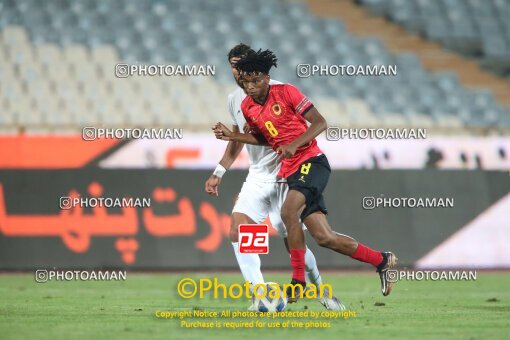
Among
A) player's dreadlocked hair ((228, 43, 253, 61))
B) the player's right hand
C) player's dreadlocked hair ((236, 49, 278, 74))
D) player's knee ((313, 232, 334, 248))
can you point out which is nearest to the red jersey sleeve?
player's dreadlocked hair ((236, 49, 278, 74))

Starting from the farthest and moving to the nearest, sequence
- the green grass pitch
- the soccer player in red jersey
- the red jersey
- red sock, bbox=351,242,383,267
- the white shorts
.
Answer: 1. the white shorts
2. red sock, bbox=351,242,383,267
3. the red jersey
4. the soccer player in red jersey
5. the green grass pitch

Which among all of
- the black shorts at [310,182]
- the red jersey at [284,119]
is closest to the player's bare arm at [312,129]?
the red jersey at [284,119]

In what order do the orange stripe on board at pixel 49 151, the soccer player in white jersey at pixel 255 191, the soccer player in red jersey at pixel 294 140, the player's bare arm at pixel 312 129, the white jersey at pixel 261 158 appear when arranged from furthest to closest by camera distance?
the orange stripe on board at pixel 49 151
the white jersey at pixel 261 158
the soccer player in white jersey at pixel 255 191
the soccer player in red jersey at pixel 294 140
the player's bare arm at pixel 312 129

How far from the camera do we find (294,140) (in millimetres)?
8617

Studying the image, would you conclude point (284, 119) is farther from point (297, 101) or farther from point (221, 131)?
point (221, 131)

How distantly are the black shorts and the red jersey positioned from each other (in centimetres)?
6

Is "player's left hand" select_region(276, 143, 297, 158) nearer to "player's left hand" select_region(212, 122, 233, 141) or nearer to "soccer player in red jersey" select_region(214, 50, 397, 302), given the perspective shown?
"soccer player in red jersey" select_region(214, 50, 397, 302)

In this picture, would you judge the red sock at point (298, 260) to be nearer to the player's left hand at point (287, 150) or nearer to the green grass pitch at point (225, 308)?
the green grass pitch at point (225, 308)

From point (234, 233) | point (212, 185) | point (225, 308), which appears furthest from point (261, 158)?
point (225, 308)

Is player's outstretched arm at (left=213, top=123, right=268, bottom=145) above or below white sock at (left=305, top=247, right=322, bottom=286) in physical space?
above

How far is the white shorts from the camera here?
9406 millimetres

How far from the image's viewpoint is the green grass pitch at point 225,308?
7523mm

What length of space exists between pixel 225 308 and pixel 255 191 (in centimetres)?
113

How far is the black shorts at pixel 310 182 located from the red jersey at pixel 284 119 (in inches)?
2.2
